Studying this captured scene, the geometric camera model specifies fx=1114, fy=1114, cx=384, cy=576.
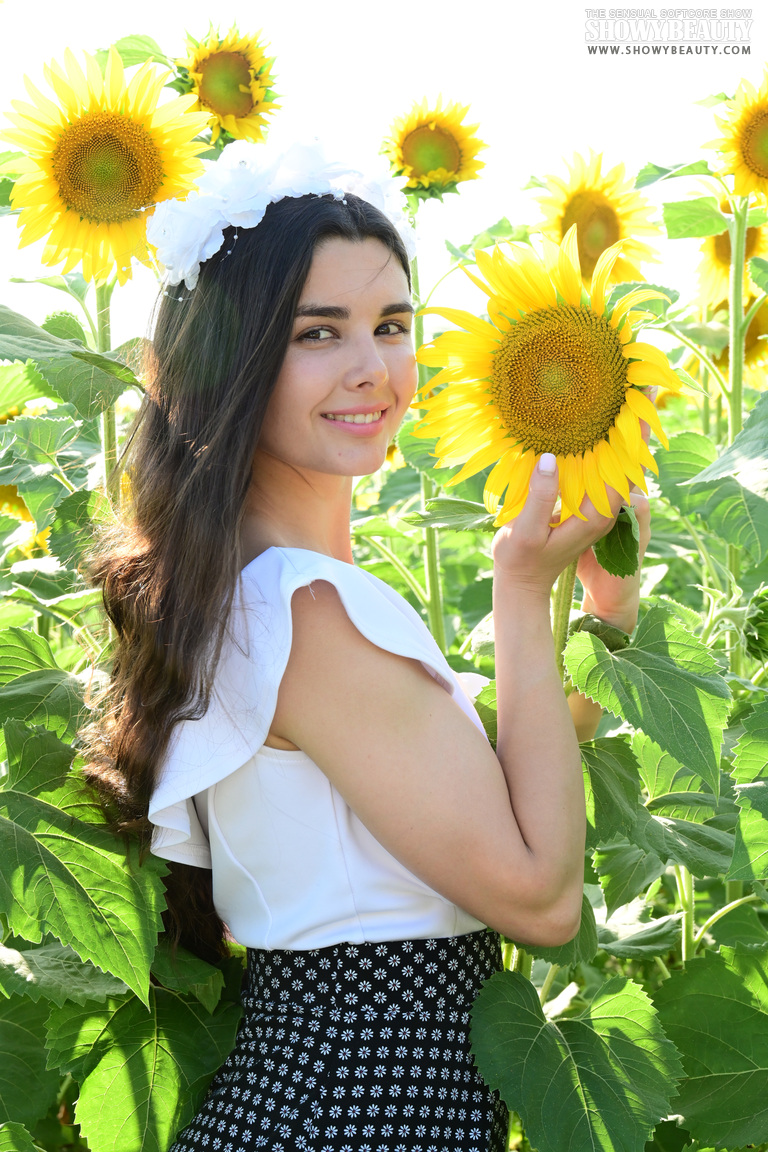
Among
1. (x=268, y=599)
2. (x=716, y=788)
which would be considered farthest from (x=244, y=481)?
(x=716, y=788)

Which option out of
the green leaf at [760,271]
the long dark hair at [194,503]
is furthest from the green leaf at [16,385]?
the green leaf at [760,271]

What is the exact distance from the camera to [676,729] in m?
1.21

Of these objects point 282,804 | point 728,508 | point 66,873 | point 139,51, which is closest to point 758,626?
point 728,508

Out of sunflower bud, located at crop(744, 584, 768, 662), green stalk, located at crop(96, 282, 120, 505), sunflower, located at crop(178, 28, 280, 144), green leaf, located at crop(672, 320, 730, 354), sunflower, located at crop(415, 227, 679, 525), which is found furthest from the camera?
green leaf, located at crop(672, 320, 730, 354)

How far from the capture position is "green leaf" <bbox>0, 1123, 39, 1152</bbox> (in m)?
1.35

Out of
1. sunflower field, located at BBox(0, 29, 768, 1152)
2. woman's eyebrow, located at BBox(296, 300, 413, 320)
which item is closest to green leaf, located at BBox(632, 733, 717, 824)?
sunflower field, located at BBox(0, 29, 768, 1152)

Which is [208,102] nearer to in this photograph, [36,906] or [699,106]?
[699,106]

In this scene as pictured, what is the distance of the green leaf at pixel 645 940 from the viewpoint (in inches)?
66.0

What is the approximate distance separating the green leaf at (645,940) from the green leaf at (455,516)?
27.7 inches

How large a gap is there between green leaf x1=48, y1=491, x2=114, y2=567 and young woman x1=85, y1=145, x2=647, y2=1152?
28 centimetres

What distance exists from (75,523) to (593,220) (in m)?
1.17

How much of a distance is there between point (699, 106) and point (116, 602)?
1432mm

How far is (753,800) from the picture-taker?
1.23 metres

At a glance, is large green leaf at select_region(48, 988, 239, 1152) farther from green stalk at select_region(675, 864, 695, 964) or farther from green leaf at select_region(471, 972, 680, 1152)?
green stalk at select_region(675, 864, 695, 964)
